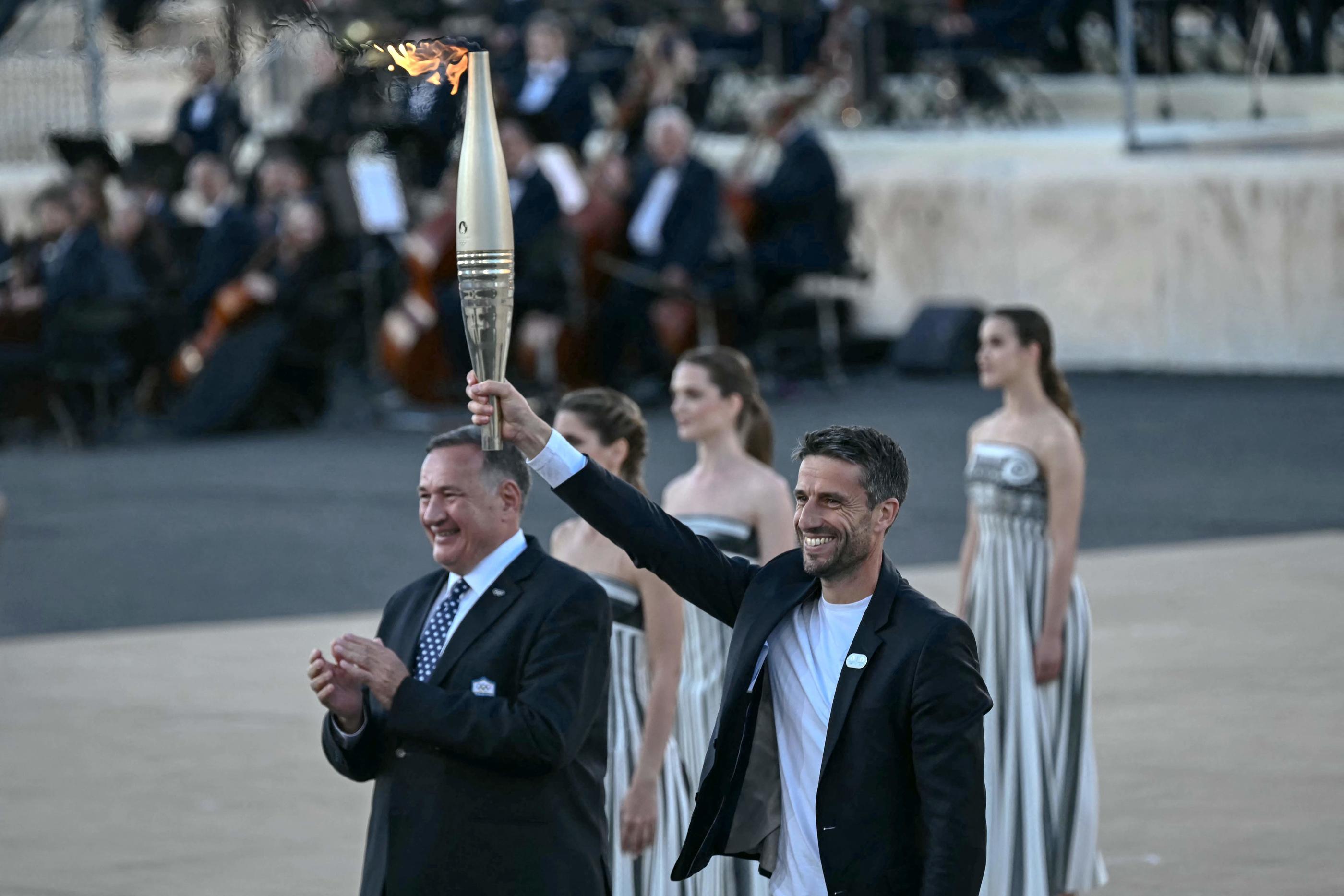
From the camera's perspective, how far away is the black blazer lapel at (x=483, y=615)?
448 centimetres

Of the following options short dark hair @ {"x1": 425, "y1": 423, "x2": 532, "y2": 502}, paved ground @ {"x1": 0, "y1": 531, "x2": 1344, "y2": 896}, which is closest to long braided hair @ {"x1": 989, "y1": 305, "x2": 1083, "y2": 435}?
paved ground @ {"x1": 0, "y1": 531, "x2": 1344, "y2": 896}

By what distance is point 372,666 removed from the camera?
170 inches

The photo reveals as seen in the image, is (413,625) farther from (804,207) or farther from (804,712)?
(804,207)

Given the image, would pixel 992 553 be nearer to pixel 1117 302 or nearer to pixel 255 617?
pixel 255 617

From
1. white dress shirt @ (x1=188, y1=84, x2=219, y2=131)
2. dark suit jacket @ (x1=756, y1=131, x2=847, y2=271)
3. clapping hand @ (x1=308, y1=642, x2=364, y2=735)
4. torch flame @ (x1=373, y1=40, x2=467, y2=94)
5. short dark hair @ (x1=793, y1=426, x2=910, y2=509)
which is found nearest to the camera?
short dark hair @ (x1=793, y1=426, x2=910, y2=509)

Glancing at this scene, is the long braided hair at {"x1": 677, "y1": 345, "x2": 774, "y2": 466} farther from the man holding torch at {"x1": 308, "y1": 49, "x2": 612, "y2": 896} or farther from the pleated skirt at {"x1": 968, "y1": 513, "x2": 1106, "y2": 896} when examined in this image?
the man holding torch at {"x1": 308, "y1": 49, "x2": 612, "y2": 896}

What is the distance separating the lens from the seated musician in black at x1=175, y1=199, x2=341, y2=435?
1661 centimetres

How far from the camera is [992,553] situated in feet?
22.2

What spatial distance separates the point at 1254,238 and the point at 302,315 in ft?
23.5

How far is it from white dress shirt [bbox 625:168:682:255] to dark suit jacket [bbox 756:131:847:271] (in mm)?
988

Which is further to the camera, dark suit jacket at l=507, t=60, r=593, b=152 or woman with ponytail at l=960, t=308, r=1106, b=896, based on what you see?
dark suit jacket at l=507, t=60, r=593, b=152

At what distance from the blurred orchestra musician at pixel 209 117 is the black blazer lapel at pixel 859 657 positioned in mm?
17621

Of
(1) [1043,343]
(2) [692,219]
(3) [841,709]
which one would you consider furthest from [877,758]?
(2) [692,219]

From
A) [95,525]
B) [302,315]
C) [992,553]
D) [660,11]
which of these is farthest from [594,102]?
A: [992,553]
